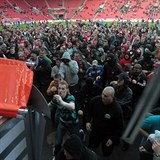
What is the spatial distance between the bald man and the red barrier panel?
2233mm

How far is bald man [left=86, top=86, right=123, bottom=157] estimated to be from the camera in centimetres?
484

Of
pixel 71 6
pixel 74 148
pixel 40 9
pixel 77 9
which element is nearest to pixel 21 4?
pixel 40 9

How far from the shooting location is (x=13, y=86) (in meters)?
2.49

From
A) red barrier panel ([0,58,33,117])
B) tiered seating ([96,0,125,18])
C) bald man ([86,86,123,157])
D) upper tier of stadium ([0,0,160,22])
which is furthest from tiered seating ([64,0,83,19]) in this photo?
red barrier panel ([0,58,33,117])

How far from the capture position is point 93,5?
57.5m

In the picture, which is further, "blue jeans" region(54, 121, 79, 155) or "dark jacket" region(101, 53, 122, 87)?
"dark jacket" region(101, 53, 122, 87)

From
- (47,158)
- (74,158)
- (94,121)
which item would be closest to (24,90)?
(74,158)

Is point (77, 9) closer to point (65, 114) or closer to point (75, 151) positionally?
point (65, 114)

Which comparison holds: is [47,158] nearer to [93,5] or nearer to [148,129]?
[148,129]

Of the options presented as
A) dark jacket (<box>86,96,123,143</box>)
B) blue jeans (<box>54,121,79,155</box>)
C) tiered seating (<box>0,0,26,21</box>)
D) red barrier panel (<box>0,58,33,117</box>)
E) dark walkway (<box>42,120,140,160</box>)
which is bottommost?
dark walkway (<box>42,120,140,160</box>)

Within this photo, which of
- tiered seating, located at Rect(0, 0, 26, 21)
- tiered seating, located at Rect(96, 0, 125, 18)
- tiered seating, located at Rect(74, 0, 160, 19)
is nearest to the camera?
tiered seating, located at Rect(0, 0, 26, 21)

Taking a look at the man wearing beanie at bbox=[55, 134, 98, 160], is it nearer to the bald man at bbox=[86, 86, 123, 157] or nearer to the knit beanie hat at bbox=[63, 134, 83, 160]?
the knit beanie hat at bbox=[63, 134, 83, 160]

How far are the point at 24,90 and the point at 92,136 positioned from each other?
3.01m

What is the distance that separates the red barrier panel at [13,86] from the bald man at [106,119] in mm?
2233
